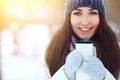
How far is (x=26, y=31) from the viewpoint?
2037 millimetres

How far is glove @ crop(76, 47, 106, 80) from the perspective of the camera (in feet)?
6.27

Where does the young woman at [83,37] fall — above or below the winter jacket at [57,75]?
above

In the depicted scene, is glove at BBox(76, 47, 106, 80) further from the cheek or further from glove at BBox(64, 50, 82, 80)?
the cheek

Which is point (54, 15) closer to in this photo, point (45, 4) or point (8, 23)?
point (45, 4)

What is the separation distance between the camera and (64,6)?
79.2 inches

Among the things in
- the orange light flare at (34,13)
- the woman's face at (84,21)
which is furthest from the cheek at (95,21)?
the orange light flare at (34,13)

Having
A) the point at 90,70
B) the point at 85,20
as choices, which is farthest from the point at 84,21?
the point at 90,70

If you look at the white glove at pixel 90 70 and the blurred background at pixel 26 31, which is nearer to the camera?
the white glove at pixel 90 70

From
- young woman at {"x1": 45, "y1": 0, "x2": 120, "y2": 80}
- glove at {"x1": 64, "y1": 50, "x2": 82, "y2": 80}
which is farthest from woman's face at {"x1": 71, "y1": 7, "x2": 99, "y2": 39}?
glove at {"x1": 64, "y1": 50, "x2": 82, "y2": 80}

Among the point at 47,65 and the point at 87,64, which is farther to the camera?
the point at 47,65

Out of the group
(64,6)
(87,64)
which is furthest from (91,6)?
(87,64)

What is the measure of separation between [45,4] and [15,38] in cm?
26

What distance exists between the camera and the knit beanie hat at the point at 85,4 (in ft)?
6.44

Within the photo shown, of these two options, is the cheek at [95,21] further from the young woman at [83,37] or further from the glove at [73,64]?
the glove at [73,64]
